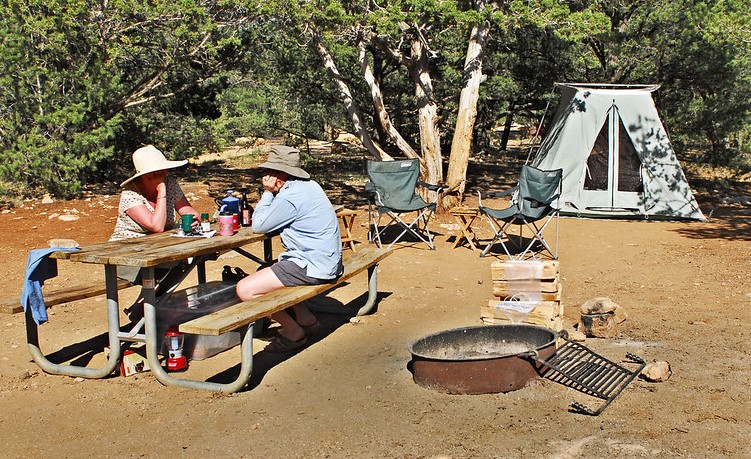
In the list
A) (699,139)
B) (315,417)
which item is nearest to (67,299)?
(315,417)

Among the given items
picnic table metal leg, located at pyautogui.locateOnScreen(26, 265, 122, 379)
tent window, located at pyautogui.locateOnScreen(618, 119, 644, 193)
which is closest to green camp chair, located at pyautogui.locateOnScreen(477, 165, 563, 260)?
tent window, located at pyautogui.locateOnScreen(618, 119, 644, 193)

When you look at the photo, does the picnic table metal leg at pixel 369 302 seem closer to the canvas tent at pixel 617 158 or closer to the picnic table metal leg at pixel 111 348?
the picnic table metal leg at pixel 111 348

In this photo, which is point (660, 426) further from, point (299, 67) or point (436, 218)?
Answer: point (299, 67)

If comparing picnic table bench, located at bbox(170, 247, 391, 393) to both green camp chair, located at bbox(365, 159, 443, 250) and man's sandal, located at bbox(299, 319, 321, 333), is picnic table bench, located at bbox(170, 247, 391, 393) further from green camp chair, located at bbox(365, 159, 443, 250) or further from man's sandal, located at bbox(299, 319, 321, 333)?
green camp chair, located at bbox(365, 159, 443, 250)

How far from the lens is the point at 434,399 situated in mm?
4117

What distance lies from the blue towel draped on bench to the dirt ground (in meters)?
0.45

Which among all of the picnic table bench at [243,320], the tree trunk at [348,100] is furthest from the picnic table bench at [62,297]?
the tree trunk at [348,100]

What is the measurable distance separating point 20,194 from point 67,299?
6.65m

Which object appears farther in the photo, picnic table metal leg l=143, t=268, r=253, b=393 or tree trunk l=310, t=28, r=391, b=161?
tree trunk l=310, t=28, r=391, b=161

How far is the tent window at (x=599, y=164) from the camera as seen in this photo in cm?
1061

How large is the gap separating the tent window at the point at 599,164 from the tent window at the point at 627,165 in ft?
0.55

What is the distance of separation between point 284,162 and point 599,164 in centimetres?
671

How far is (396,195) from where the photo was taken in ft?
28.5

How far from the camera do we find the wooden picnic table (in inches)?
169
